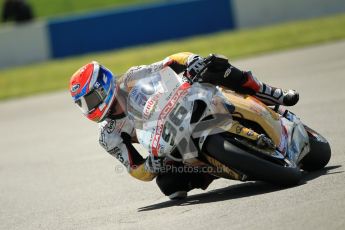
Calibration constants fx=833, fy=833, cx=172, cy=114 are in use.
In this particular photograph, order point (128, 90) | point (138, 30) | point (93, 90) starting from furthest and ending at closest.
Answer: point (138, 30) → point (128, 90) → point (93, 90)

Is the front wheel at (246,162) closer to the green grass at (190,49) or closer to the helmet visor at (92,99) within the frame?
the helmet visor at (92,99)

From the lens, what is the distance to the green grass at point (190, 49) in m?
18.5

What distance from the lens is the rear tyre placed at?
7230 millimetres

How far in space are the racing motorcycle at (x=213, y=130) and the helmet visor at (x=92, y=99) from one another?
0.23m

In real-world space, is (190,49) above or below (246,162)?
below

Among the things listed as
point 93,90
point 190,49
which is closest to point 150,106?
point 93,90

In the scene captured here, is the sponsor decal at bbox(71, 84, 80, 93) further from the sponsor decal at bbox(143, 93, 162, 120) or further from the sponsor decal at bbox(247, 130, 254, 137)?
the sponsor decal at bbox(247, 130, 254, 137)

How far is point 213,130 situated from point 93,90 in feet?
3.69

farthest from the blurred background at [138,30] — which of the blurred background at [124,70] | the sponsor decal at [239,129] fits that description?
the sponsor decal at [239,129]

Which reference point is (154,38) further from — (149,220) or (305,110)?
(149,220)

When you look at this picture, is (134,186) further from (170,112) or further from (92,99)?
(170,112)

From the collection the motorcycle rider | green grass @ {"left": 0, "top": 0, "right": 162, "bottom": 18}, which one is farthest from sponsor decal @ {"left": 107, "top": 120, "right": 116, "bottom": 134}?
green grass @ {"left": 0, "top": 0, "right": 162, "bottom": 18}

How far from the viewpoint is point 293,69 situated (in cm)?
1510

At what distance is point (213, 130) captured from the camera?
21.0 ft
